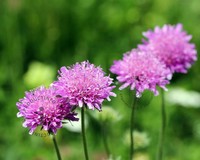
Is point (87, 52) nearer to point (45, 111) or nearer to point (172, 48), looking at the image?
point (172, 48)

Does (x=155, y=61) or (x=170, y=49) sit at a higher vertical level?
(x=170, y=49)

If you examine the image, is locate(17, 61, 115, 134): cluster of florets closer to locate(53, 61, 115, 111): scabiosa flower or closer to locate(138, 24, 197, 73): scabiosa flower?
locate(53, 61, 115, 111): scabiosa flower

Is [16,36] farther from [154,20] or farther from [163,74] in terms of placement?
[163,74]

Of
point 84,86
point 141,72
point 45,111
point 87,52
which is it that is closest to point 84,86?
point 84,86

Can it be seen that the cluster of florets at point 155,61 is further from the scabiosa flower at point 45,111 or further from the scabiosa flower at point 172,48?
the scabiosa flower at point 45,111

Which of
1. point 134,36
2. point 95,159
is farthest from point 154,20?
point 95,159

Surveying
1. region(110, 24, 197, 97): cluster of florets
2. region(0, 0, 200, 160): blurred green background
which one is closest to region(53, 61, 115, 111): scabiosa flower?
region(110, 24, 197, 97): cluster of florets
